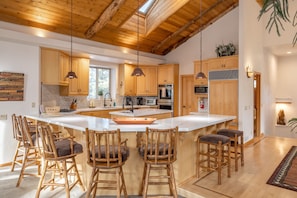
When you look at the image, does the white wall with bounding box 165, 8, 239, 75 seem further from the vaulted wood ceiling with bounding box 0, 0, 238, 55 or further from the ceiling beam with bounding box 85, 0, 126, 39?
the ceiling beam with bounding box 85, 0, 126, 39

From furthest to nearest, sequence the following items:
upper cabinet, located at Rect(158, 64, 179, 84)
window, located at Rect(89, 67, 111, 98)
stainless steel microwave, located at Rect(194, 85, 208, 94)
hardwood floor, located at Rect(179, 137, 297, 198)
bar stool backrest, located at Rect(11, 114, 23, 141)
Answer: upper cabinet, located at Rect(158, 64, 179, 84) → window, located at Rect(89, 67, 111, 98) → stainless steel microwave, located at Rect(194, 85, 208, 94) → bar stool backrest, located at Rect(11, 114, 23, 141) → hardwood floor, located at Rect(179, 137, 297, 198)

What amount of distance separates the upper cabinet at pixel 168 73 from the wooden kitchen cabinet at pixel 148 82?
7.6 inches

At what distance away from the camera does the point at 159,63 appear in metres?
7.79

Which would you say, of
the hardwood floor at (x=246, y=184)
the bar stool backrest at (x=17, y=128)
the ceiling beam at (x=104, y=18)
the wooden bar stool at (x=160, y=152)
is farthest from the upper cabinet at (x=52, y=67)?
the hardwood floor at (x=246, y=184)

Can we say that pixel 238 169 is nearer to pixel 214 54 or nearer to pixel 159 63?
pixel 214 54

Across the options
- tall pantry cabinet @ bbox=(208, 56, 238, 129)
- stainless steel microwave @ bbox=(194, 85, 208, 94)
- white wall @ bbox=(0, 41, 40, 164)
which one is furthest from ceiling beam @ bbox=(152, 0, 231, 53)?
white wall @ bbox=(0, 41, 40, 164)

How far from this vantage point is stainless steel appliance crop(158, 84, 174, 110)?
7.36 m

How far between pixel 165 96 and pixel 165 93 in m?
0.11

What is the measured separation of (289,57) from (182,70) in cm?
433

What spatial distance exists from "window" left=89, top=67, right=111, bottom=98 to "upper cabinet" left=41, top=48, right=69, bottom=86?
1733 millimetres

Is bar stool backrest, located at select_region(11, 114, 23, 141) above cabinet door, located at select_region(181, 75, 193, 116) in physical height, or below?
below

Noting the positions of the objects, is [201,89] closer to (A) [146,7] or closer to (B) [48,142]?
(A) [146,7]

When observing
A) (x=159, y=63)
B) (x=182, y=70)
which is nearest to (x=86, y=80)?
(x=159, y=63)

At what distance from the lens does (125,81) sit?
704 cm
